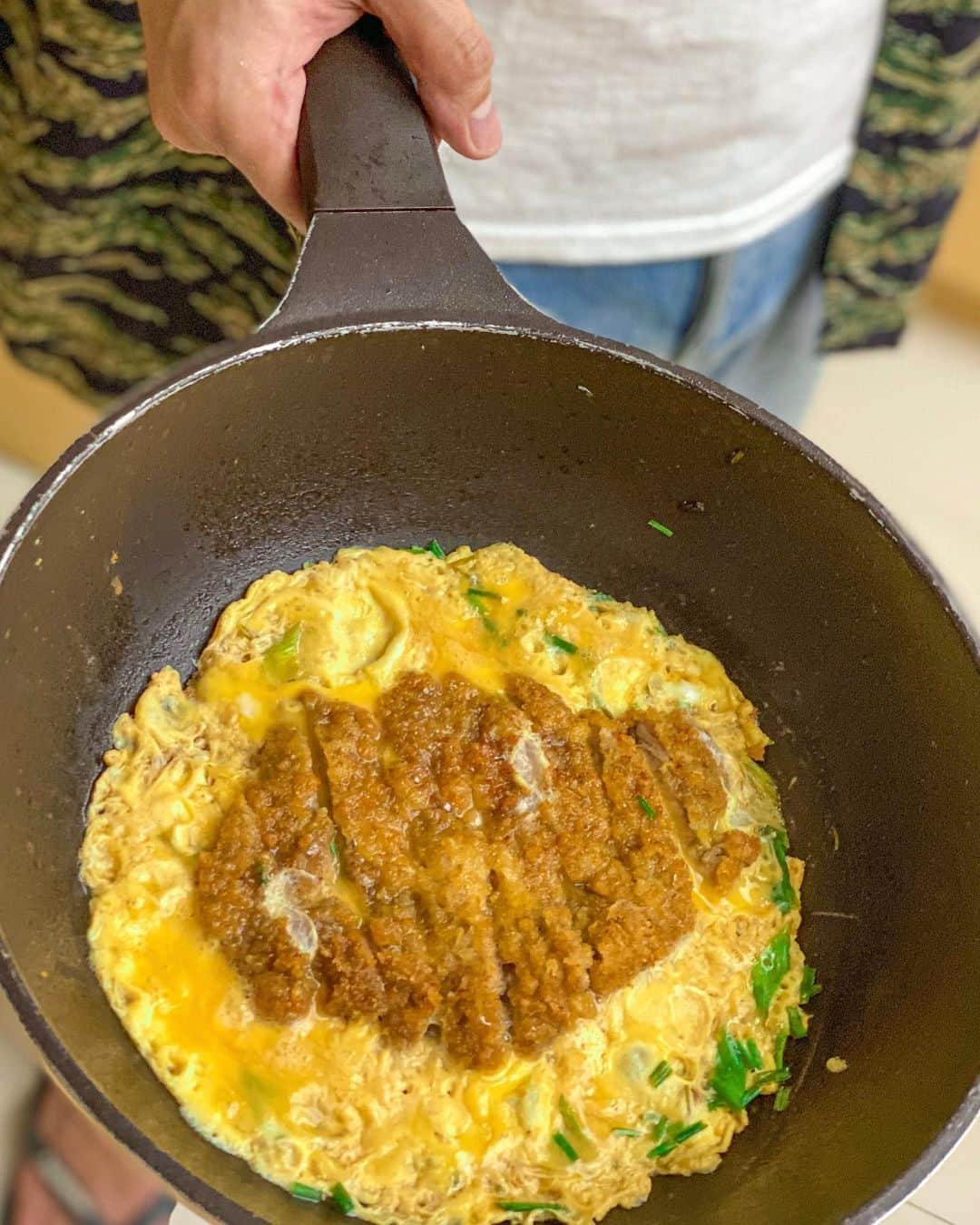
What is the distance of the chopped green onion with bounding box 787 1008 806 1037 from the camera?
1.36m

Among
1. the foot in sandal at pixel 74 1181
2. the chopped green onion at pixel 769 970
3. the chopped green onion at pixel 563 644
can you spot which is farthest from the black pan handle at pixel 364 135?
the foot in sandal at pixel 74 1181

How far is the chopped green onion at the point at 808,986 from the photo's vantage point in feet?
4.57

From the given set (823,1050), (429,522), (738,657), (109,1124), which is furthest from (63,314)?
(823,1050)

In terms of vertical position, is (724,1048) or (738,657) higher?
(738,657)

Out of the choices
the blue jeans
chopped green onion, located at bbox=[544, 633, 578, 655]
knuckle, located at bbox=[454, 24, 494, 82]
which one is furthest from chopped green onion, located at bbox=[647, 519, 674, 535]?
knuckle, located at bbox=[454, 24, 494, 82]

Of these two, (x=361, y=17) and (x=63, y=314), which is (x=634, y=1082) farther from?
(x=63, y=314)

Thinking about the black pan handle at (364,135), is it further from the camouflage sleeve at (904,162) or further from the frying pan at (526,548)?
the camouflage sleeve at (904,162)

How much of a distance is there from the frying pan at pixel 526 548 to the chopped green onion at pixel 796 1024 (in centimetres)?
2

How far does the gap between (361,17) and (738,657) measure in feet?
3.04

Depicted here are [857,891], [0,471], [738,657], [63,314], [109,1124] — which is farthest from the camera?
[0,471]

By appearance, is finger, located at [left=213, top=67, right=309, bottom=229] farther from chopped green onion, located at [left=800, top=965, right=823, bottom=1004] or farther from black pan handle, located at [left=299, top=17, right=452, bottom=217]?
chopped green onion, located at [left=800, top=965, right=823, bottom=1004]

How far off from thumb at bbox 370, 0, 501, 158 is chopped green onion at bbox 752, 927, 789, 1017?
101cm

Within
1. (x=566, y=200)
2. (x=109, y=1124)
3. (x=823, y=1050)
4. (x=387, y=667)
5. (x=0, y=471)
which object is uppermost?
(x=566, y=200)

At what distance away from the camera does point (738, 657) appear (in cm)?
159
